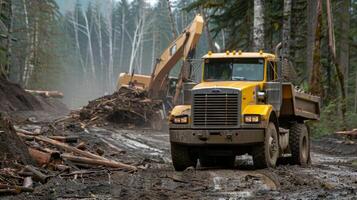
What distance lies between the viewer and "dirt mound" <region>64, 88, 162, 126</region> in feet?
86.3

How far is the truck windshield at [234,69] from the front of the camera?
43.0 ft

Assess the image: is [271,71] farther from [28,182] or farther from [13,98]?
[13,98]

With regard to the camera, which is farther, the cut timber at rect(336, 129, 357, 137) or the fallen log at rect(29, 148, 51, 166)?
the cut timber at rect(336, 129, 357, 137)

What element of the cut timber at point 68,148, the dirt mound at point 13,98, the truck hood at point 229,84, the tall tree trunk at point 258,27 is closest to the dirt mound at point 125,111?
the dirt mound at point 13,98

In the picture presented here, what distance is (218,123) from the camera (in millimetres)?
11977

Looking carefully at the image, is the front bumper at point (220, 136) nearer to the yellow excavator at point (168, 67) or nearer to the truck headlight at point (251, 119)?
the truck headlight at point (251, 119)

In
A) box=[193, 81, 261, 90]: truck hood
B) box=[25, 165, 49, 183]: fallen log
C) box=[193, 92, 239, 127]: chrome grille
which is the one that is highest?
box=[193, 81, 261, 90]: truck hood

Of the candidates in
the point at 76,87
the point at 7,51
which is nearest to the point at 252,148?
the point at 7,51

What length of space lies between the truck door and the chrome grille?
1.26m

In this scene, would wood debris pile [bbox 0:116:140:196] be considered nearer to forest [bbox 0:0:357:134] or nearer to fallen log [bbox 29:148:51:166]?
fallen log [bbox 29:148:51:166]

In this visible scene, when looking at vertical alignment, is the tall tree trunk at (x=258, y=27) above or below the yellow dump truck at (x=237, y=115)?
above

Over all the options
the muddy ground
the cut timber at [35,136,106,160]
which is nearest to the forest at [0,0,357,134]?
the muddy ground

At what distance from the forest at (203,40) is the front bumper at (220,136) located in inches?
138

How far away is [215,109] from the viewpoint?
1198 cm
